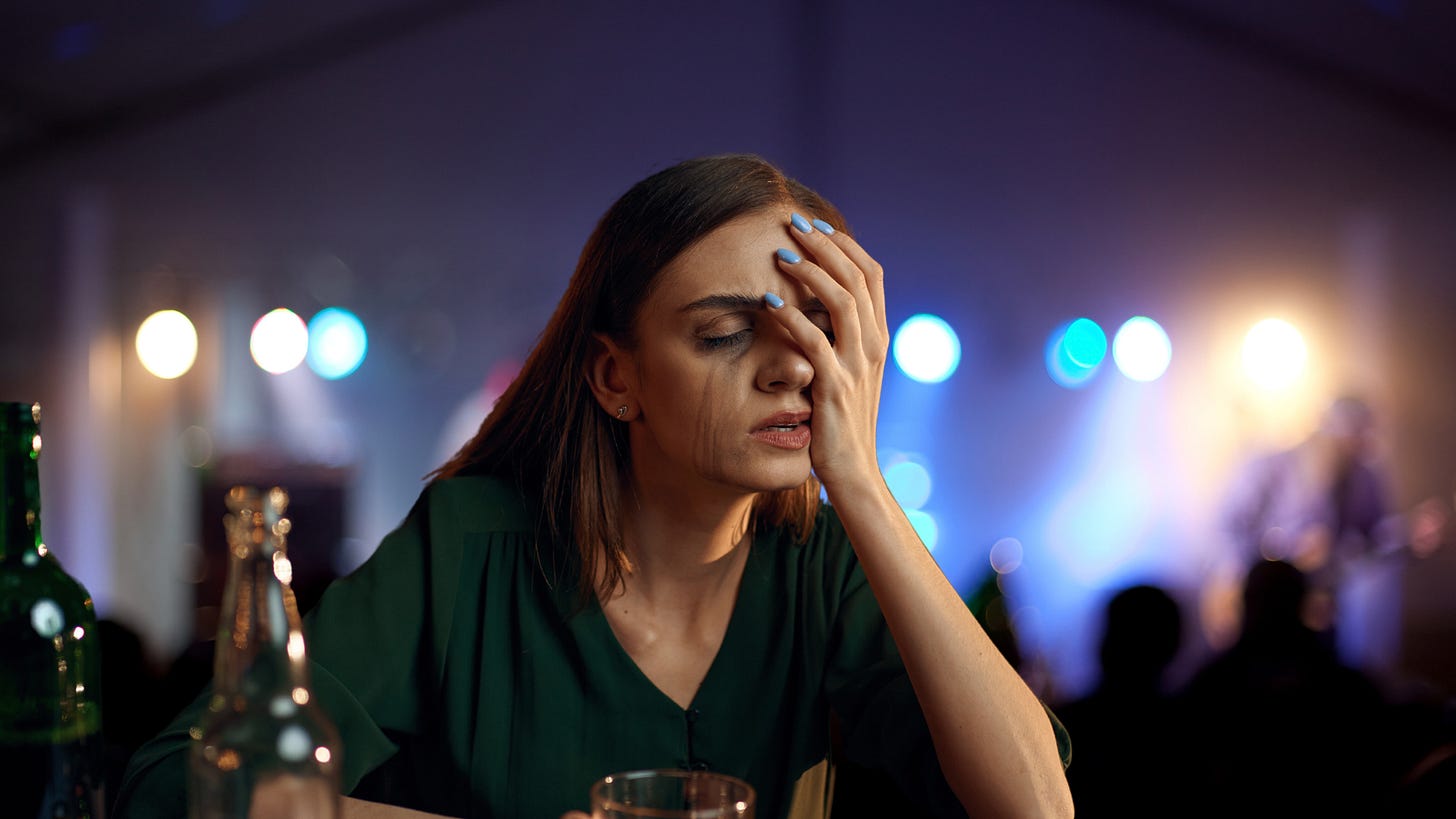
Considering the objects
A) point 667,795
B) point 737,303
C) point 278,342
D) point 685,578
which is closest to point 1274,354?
point 278,342

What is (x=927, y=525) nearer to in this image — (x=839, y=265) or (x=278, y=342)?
(x=278, y=342)

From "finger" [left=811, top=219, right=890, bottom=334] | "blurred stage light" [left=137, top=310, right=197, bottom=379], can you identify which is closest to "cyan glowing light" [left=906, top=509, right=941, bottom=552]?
A: "blurred stage light" [left=137, top=310, right=197, bottom=379]

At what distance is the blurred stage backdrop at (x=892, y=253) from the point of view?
6320 millimetres

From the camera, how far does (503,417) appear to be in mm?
1674

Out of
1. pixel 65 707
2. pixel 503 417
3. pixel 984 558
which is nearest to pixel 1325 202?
pixel 984 558

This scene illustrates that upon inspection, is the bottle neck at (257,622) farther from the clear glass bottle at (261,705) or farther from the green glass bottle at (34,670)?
the green glass bottle at (34,670)

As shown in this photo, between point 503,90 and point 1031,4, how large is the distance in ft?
9.61

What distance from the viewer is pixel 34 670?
2.71ft

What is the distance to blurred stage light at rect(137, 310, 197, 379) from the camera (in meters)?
6.45

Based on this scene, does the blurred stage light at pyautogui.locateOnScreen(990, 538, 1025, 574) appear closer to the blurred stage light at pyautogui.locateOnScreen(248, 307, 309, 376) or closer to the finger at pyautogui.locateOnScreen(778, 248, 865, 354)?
the blurred stage light at pyautogui.locateOnScreen(248, 307, 309, 376)

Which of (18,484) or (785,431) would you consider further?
(785,431)

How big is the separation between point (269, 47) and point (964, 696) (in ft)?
19.3

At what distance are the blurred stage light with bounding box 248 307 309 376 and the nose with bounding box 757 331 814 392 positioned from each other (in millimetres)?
5696

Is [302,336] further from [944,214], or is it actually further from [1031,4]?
[1031,4]
